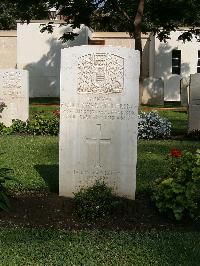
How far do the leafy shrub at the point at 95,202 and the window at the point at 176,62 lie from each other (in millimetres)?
25889

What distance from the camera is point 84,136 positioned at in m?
6.54

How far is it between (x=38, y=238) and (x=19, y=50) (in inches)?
1097

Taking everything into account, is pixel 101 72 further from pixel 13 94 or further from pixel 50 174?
pixel 13 94

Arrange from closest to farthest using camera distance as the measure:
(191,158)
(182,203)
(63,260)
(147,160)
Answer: (63,260) → (182,203) → (191,158) → (147,160)

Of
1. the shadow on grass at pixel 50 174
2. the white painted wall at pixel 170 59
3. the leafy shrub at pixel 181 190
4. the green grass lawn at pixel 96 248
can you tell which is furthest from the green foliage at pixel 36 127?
the white painted wall at pixel 170 59

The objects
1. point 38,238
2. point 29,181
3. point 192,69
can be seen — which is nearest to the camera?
point 38,238

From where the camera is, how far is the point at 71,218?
6.04 metres

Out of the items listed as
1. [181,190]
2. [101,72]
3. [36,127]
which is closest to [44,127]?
[36,127]

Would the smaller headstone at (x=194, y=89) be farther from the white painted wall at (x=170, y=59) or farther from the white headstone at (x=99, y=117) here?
the white painted wall at (x=170, y=59)

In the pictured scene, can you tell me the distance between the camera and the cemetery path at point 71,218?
19.1ft

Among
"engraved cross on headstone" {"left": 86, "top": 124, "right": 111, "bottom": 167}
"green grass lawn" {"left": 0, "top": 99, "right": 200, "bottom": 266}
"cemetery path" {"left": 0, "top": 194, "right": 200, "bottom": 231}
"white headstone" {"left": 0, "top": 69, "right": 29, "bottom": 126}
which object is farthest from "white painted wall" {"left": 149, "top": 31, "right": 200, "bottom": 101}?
"cemetery path" {"left": 0, "top": 194, "right": 200, "bottom": 231}

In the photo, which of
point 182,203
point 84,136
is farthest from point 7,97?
point 182,203

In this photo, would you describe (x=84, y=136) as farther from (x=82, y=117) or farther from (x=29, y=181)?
(x=29, y=181)

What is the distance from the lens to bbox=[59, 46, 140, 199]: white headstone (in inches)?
252
